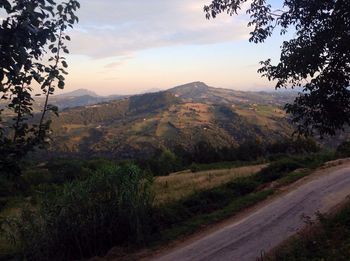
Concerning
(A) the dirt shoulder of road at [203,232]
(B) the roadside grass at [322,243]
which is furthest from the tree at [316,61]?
(A) the dirt shoulder of road at [203,232]

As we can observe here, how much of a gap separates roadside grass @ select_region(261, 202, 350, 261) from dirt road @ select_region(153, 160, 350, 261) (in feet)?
4.07

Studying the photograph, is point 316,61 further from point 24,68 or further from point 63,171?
point 63,171

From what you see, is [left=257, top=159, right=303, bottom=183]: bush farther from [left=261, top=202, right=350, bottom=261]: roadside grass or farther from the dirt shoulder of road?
[left=261, top=202, right=350, bottom=261]: roadside grass

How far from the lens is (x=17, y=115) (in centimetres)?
513

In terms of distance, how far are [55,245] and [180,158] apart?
5190 cm

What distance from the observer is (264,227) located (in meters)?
15.1

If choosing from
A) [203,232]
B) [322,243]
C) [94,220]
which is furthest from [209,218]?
[322,243]

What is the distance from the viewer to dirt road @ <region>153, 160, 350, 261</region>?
1297 centimetres

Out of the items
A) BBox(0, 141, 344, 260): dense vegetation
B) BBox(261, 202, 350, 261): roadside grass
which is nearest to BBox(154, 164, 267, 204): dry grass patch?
BBox(0, 141, 344, 260): dense vegetation

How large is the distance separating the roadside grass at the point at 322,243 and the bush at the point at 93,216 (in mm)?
5278

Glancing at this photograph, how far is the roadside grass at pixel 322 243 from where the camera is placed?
10.1m

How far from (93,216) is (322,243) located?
7317 millimetres

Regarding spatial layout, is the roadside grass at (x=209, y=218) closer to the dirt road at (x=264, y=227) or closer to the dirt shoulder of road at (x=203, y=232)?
the dirt shoulder of road at (x=203, y=232)

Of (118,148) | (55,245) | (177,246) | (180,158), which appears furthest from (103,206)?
(118,148)
